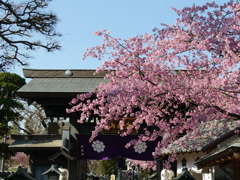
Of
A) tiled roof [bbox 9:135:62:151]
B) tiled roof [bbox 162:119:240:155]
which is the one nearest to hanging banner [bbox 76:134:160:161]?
tiled roof [bbox 9:135:62:151]

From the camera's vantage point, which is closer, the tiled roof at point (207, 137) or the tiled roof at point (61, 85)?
the tiled roof at point (207, 137)

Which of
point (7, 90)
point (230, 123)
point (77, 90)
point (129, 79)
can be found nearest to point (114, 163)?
point (7, 90)

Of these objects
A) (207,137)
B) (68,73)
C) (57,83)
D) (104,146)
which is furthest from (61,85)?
(207,137)

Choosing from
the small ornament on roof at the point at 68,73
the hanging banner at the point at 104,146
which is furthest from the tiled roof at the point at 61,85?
the hanging banner at the point at 104,146

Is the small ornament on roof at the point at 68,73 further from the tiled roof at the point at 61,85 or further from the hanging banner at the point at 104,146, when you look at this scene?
the hanging banner at the point at 104,146

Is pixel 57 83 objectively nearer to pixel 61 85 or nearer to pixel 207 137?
pixel 61 85

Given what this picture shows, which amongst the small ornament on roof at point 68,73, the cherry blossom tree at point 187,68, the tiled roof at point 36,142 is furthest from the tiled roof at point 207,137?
the small ornament on roof at point 68,73

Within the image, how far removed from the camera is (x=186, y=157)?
14.8m

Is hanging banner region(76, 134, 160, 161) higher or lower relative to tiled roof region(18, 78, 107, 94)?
lower

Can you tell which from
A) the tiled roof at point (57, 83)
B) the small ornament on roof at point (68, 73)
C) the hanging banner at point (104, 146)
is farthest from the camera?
the small ornament on roof at point (68, 73)

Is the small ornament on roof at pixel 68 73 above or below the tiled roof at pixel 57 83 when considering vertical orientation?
above

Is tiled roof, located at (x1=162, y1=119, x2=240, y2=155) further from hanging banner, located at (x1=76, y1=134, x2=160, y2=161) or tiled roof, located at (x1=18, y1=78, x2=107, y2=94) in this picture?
tiled roof, located at (x1=18, y1=78, x2=107, y2=94)

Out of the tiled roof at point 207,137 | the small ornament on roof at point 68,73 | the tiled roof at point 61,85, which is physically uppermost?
the small ornament on roof at point 68,73

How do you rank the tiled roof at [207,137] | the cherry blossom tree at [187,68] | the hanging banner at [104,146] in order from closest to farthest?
the cherry blossom tree at [187,68], the tiled roof at [207,137], the hanging banner at [104,146]
